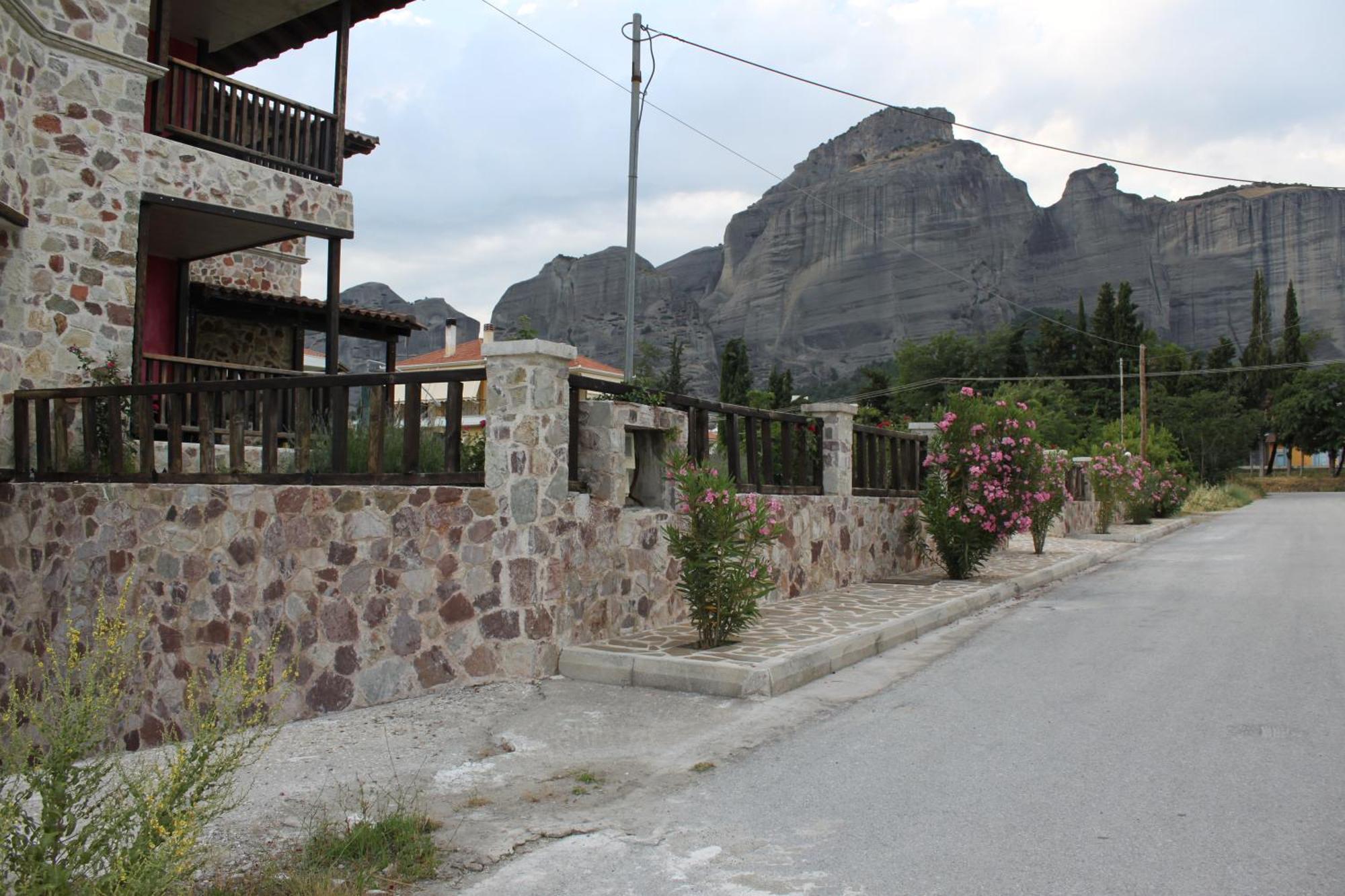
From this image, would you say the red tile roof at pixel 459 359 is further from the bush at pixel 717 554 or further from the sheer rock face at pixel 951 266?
the sheer rock face at pixel 951 266

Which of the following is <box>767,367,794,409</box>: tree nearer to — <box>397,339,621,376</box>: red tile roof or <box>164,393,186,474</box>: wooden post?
<box>397,339,621,376</box>: red tile roof

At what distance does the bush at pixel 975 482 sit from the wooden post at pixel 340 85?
9155 mm

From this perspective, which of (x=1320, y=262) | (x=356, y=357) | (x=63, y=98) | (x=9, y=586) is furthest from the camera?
(x=356, y=357)

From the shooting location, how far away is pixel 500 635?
299 inches

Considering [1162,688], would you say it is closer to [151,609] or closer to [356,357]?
[151,609]

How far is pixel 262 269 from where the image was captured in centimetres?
1831

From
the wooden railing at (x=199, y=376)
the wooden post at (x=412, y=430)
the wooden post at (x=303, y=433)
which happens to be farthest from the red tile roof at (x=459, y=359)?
the wooden post at (x=412, y=430)

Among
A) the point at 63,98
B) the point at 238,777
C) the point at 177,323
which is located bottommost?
the point at 238,777

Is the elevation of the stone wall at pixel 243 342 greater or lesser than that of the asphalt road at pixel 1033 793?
greater

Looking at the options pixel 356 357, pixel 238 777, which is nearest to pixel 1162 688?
pixel 238 777

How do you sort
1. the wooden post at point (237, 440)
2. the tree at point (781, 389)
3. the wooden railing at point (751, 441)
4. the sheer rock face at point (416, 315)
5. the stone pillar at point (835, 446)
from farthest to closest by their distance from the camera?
the sheer rock face at point (416, 315) < the tree at point (781, 389) < the stone pillar at point (835, 446) < the wooden post at point (237, 440) < the wooden railing at point (751, 441)

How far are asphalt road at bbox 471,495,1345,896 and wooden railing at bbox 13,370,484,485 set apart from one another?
3.67 m

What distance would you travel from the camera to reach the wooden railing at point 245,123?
1318cm

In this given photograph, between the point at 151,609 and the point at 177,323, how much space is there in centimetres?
754
